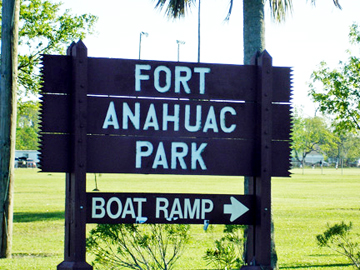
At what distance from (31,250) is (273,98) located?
8.95 meters

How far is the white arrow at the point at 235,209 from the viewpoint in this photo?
5250 millimetres

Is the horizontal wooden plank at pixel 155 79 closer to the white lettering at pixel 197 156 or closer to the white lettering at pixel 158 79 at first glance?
the white lettering at pixel 158 79

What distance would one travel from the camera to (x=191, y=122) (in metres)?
5.19

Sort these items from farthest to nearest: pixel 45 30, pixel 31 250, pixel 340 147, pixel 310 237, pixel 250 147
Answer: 1. pixel 340 147
2. pixel 45 30
3. pixel 310 237
4. pixel 31 250
5. pixel 250 147

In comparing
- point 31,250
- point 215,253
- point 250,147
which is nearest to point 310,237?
point 31,250

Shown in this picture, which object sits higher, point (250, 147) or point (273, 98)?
point (273, 98)

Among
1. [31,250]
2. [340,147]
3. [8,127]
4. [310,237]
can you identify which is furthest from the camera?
[340,147]

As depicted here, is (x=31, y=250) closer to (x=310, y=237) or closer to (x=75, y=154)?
→ (x=310, y=237)

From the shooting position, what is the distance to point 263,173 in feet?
17.1

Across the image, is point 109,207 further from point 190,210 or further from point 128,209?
point 190,210

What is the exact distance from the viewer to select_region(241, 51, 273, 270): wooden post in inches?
205

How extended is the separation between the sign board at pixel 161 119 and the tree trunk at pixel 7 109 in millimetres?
6184

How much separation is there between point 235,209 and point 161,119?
3.24 ft

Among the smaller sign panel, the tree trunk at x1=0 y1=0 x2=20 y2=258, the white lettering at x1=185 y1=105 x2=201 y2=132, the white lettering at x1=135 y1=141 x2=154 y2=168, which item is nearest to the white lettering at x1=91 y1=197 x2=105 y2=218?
the smaller sign panel
